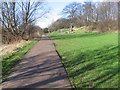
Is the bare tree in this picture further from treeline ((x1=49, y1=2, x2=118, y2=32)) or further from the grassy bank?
the grassy bank

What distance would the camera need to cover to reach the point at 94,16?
54.1 meters

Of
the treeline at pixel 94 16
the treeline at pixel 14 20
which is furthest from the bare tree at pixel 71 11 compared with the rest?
the treeline at pixel 14 20

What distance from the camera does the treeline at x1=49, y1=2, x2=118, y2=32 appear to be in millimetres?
40584

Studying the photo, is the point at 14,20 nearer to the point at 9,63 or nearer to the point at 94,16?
the point at 9,63

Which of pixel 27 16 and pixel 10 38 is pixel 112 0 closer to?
pixel 27 16

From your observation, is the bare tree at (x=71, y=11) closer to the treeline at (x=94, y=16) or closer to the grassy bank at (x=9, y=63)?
the treeline at (x=94, y=16)

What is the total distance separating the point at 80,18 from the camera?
209 feet

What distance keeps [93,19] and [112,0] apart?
13.1 m

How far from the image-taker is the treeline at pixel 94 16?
40.6 m

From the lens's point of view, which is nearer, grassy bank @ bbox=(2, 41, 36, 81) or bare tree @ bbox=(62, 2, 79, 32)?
grassy bank @ bbox=(2, 41, 36, 81)

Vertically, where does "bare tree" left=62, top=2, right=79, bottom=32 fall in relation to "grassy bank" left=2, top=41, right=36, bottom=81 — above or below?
above

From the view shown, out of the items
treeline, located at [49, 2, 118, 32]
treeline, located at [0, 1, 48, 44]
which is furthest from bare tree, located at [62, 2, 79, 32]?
treeline, located at [0, 1, 48, 44]

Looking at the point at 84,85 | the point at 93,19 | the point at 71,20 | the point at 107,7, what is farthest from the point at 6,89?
the point at 71,20

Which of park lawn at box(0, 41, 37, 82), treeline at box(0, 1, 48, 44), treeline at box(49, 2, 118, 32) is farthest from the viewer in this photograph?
treeline at box(49, 2, 118, 32)
